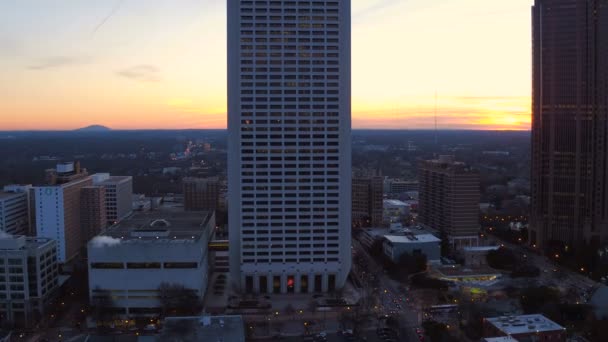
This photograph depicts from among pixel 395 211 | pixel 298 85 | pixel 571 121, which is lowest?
pixel 395 211

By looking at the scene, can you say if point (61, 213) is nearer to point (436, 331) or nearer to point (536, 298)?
point (436, 331)

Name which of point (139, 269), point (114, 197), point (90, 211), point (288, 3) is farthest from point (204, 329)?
point (114, 197)

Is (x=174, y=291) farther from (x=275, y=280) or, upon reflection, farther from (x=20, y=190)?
(x=20, y=190)

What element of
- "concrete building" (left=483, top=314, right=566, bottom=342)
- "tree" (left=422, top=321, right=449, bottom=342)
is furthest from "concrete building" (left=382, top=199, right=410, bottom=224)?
"concrete building" (left=483, top=314, right=566, bottom=342)

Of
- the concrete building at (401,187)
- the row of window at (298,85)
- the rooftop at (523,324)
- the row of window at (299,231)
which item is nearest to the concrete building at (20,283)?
the row of window at (299,231)

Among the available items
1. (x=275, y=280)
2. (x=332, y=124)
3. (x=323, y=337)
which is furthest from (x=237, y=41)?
(x=323, y=337)

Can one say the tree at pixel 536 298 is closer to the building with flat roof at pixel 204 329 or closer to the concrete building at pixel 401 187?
the building with flat roof at pixel 204 329

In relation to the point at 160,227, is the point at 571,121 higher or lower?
higher

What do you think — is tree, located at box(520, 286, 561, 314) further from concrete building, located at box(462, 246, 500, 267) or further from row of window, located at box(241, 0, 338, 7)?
row of window, located at box(241, 0, 338, 7)
